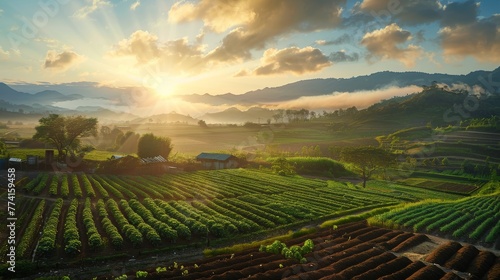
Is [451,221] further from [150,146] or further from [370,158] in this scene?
[150,146]

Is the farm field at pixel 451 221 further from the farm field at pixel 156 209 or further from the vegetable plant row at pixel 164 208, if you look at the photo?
the farm field at pixel 156 209

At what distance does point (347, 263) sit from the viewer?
28.8m

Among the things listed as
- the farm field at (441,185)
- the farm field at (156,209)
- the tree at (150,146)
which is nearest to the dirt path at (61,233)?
the farm field at (156,209)

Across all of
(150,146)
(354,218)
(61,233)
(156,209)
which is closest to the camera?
(61,233)

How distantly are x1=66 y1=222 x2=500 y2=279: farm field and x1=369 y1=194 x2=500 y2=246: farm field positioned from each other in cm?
742

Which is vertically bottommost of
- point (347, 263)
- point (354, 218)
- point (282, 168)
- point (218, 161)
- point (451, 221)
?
point (451, 221)

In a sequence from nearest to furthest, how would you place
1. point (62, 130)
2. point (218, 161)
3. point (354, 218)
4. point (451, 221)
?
point (451, 221)
point (354, 218)
point (62, 130)
point (218, 161)

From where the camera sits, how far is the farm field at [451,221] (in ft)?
134

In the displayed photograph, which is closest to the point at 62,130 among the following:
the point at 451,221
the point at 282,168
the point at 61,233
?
the point at 282,168

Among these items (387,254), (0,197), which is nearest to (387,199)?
(387,254)

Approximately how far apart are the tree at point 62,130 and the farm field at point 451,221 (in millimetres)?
79353

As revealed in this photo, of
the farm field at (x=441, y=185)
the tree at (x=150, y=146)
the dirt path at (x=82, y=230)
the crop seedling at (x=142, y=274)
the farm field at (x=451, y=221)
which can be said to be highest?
the tree at (x=150, y=146)

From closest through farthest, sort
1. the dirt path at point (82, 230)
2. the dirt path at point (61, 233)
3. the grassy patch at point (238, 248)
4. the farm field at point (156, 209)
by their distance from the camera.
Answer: the dirt path at point (61, 233), the dirt path at point (82, 230), the grassy patch at point (238, 248), the farm field at point (156, 209)

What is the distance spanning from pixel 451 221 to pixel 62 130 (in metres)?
89.0
